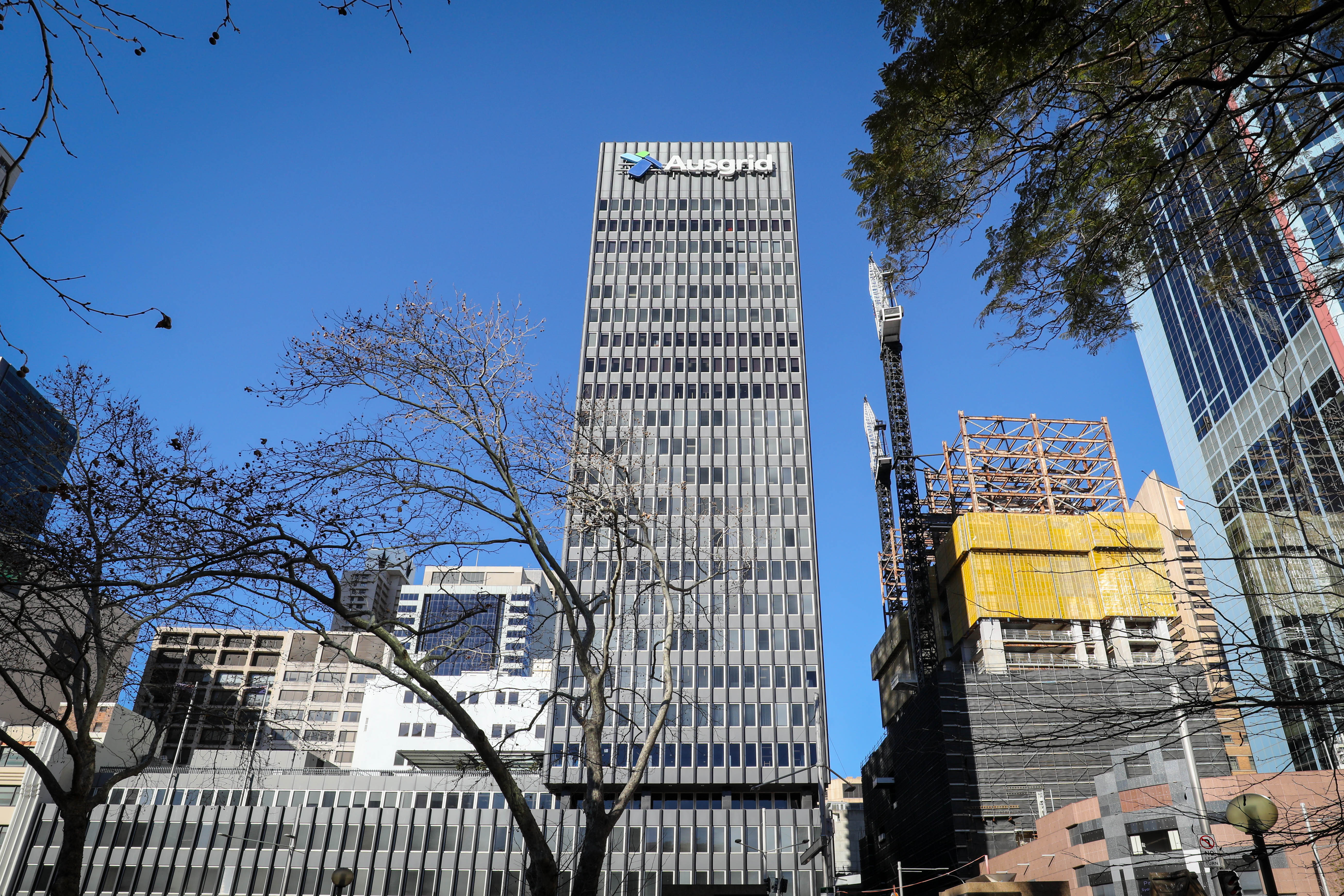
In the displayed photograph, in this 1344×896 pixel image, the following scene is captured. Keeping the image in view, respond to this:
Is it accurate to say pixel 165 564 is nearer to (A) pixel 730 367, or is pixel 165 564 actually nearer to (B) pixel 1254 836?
(B) pixel 1254 836

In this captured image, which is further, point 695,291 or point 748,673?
point 695,291

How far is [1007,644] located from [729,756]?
2217 centimetres

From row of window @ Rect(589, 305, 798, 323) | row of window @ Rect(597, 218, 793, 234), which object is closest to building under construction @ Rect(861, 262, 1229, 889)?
row of window @ Rect(589, 305, 798, 323)

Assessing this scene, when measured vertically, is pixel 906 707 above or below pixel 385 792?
above

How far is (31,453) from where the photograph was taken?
13.7m

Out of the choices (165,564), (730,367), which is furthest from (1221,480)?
(165,564)

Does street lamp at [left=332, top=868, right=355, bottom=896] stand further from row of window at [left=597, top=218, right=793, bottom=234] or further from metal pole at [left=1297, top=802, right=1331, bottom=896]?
row of window at [left=597, top=218, right=793, bottom=234]

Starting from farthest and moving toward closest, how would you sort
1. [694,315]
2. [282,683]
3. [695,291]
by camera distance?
1. [282,683]
2. [695,291]
3. [694,315]

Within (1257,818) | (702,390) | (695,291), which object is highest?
(695,291)

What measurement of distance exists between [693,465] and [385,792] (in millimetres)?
36166

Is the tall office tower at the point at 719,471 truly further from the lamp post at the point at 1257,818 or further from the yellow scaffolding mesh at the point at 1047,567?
the lamp post at the point at 1257,818

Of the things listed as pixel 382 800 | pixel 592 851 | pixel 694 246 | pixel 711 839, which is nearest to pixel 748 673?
pixel 711 839

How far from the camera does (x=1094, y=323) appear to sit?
7148 millimetres

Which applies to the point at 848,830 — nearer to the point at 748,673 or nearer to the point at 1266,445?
the point at 748,673
